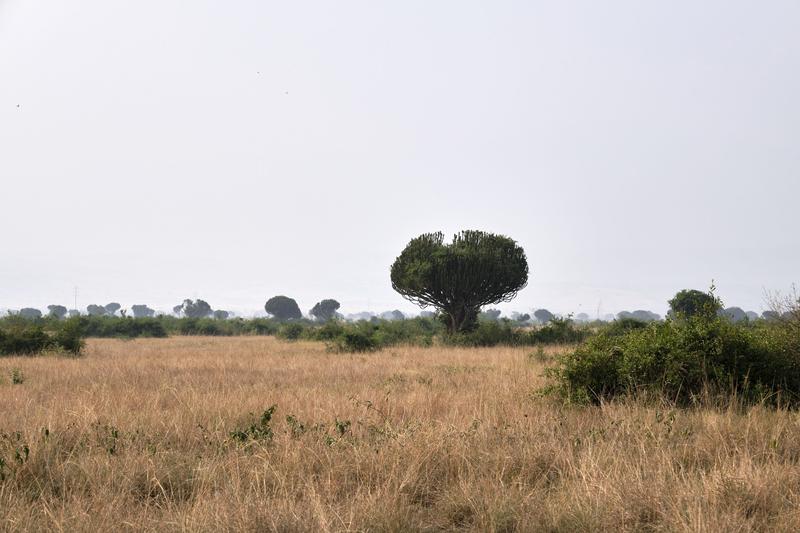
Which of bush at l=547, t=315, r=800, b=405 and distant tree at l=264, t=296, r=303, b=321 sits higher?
distant tree at l=264, t=296, r=303, b=321

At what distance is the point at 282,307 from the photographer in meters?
153

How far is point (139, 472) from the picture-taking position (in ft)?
18.1

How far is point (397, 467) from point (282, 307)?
15062cm

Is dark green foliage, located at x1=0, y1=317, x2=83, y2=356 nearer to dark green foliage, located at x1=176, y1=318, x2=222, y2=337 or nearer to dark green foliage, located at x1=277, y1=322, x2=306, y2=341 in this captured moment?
dark green foliage, located at x1=277, y1=322, x2=306, y2=341

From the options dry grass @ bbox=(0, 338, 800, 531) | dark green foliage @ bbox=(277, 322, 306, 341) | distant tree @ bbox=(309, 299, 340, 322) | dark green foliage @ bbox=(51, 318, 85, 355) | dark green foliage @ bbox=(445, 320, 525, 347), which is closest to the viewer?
dry grass @ bbox=(0, 338, 800, 531)

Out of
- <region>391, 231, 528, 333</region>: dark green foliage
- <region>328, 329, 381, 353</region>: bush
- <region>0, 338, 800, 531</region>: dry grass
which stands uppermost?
<region>391, 231, 528, 333</region>: dark green foliage

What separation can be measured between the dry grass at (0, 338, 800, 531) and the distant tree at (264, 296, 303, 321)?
145376 millimetres

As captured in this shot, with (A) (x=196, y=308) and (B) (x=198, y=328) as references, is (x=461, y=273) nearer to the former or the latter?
(B) (x=198, y=328)

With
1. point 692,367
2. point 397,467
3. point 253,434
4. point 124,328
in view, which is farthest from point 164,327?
point 397,467

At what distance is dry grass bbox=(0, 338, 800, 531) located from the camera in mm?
4391

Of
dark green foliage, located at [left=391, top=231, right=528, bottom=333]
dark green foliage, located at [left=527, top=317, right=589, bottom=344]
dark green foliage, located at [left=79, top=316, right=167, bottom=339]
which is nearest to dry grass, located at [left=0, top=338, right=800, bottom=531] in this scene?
dark green foliage, located at [left=527, top=317, right=589, bottom=344]

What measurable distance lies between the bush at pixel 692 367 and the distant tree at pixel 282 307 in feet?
481

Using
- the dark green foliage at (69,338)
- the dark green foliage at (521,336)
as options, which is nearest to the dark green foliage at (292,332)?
the dark green foliage at (521,336)

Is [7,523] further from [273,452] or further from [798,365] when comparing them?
[798,365]
